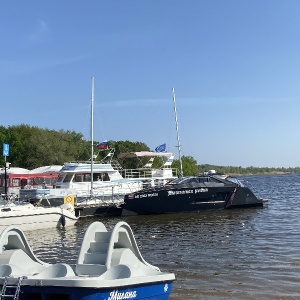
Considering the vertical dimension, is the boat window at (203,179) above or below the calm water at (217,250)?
above

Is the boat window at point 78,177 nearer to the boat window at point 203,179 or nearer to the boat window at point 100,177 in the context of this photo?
the boat window at point 100,177

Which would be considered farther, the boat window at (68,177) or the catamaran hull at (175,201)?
the boat window at (68,177)

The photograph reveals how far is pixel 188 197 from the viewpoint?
100ft

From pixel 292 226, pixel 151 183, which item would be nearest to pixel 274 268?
pixel 292 226

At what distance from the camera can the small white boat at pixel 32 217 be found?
22031 millimetres

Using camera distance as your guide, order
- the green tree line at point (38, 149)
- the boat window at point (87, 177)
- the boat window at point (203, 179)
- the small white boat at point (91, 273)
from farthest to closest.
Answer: the green tree line at point (38, 149), the boat window at point (87, 177), the boat window at point (203, 179), the small white boat at point (91, 273)

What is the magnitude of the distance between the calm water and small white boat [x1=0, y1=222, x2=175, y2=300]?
3014mm

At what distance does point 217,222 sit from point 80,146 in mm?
64617

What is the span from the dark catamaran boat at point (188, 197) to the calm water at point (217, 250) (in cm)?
93

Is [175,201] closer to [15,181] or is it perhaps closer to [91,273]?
[15,181]

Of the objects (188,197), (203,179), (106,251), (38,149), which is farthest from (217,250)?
(38,149)

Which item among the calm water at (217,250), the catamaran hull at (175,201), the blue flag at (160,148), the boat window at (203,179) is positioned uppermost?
the blue flag at (160,148)

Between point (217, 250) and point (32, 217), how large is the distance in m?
9.97

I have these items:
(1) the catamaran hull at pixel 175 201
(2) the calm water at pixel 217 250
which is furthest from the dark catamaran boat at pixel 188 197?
(2) the calm water at pixel 217 250
